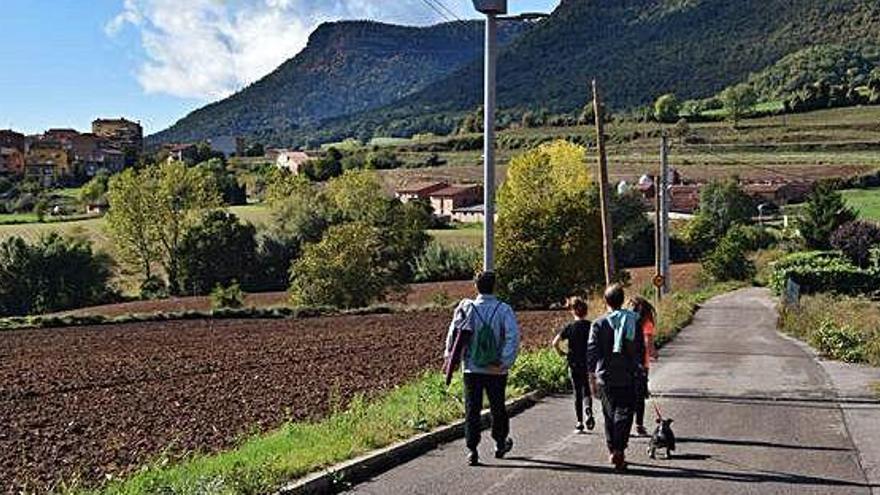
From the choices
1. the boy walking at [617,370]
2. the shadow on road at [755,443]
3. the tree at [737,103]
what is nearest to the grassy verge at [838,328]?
the shadow on road at [755,443]

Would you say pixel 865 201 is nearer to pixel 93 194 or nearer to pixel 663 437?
pixel 93 194

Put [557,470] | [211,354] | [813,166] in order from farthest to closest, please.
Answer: [813,166], [211,354], [557,470]

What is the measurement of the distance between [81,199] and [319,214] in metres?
53.6

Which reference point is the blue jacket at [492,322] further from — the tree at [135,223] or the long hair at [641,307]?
the tree at [135,223]

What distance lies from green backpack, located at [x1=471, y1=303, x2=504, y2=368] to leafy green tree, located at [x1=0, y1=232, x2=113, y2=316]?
231 ft

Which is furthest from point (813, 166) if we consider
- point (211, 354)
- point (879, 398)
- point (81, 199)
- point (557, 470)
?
point (557, 470)

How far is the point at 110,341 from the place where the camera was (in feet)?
138

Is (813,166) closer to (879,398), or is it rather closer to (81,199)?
(81,199)

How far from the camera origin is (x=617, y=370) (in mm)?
10594

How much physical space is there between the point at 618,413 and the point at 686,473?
0.78 m

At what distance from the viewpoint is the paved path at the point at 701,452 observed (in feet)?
32.2

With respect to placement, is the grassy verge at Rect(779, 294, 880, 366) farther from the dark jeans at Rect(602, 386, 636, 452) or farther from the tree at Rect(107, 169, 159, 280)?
the tree at Rect(107, 169, 159, 280)

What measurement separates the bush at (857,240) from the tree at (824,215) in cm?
523

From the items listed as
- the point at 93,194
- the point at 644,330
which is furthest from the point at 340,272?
the point at 93,194
